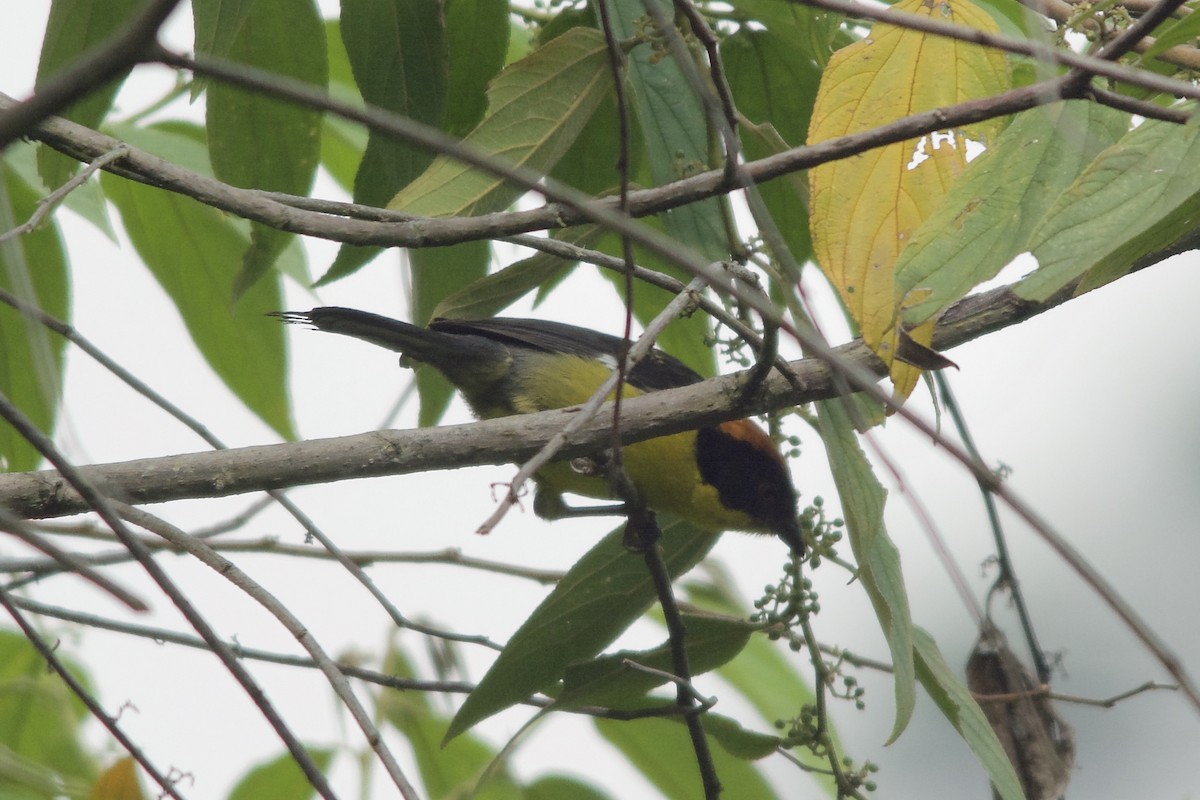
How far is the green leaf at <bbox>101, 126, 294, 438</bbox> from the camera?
10.3 ft

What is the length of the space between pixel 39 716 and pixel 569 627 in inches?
53.6

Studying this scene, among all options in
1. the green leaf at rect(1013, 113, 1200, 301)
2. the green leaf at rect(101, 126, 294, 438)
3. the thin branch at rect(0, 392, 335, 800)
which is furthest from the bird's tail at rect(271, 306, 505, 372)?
the green leaf at rect(1013, 113, 1200, 301)

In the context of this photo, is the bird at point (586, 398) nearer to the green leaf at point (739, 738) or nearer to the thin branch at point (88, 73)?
the green leaf at point (739, 738)

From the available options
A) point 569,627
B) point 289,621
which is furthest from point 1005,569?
point 289,621

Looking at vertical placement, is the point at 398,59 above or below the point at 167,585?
above

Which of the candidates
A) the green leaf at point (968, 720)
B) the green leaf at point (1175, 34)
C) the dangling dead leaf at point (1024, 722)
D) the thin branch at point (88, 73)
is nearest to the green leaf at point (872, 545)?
the green leaf at point (968, 720)

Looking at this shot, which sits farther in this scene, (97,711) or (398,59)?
(398,59)

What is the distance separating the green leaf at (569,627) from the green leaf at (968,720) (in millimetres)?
632

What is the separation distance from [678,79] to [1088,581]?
6.77ft

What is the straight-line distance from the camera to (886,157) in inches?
78.1

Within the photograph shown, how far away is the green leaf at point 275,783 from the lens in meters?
2.77

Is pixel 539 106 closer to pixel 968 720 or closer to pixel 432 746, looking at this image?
pixel 968 720

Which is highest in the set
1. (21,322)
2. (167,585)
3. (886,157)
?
(21,322)

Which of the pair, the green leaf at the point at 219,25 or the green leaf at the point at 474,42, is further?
the green leaf at the point at 474,42
